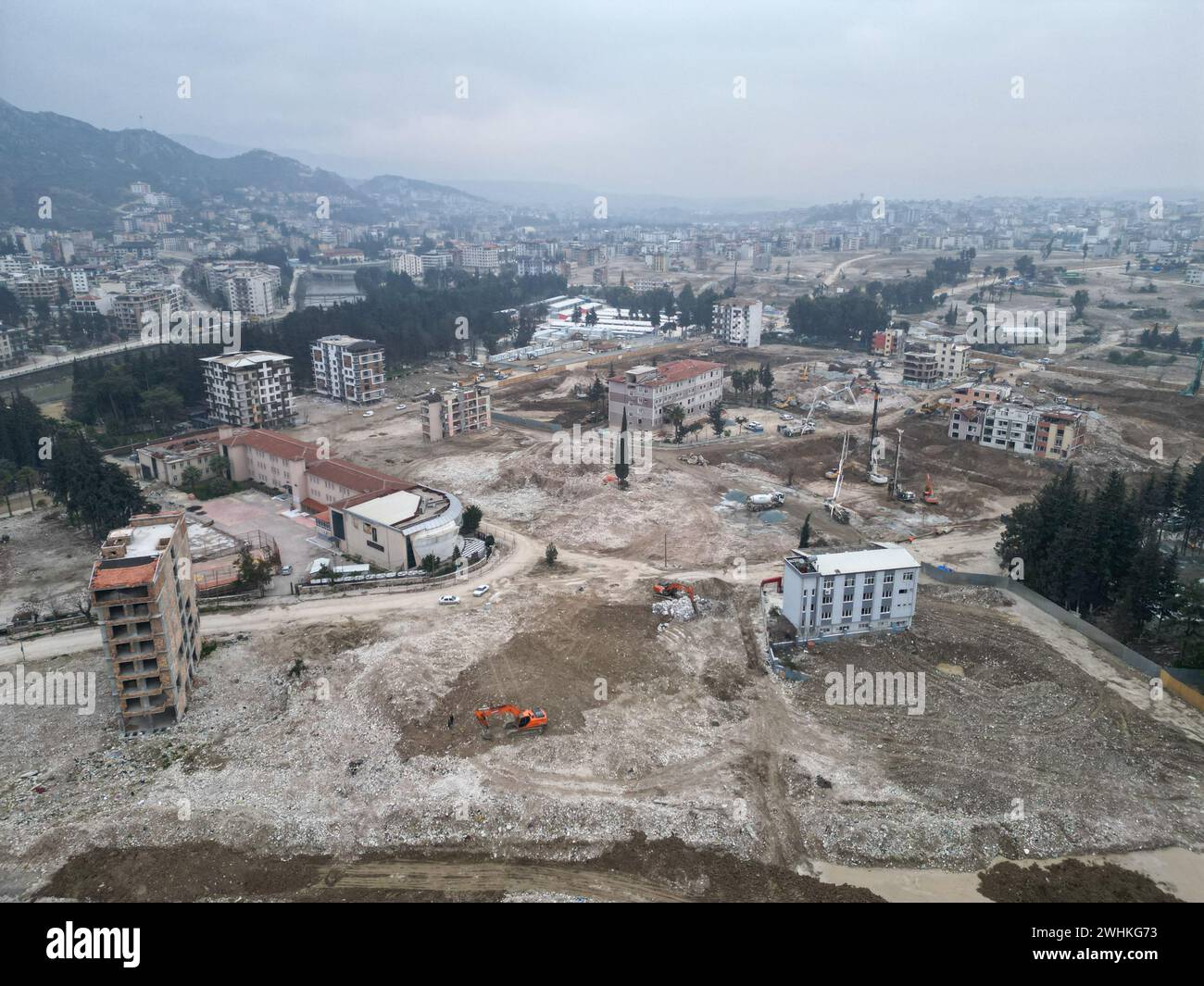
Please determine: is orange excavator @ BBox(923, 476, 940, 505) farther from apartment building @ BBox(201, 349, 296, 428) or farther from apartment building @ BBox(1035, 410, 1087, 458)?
apartment building @ BBox(201, 349, 296, 428)

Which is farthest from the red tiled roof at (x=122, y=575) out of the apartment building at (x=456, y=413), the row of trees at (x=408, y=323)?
the row of trees at (x=408, y=323)

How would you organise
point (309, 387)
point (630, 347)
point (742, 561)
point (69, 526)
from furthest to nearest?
point (630, 347), point (309, 387), point (69, 526), point (742, 561)

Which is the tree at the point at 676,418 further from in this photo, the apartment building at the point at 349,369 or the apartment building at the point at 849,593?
the apartment building at the point at 849,593

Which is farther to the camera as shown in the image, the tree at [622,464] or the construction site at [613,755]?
the tree at [622,464]

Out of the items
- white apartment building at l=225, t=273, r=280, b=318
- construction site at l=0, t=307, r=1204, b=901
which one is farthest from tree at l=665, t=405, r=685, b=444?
white apartment building at l=225, t=273, r=280, b=318
